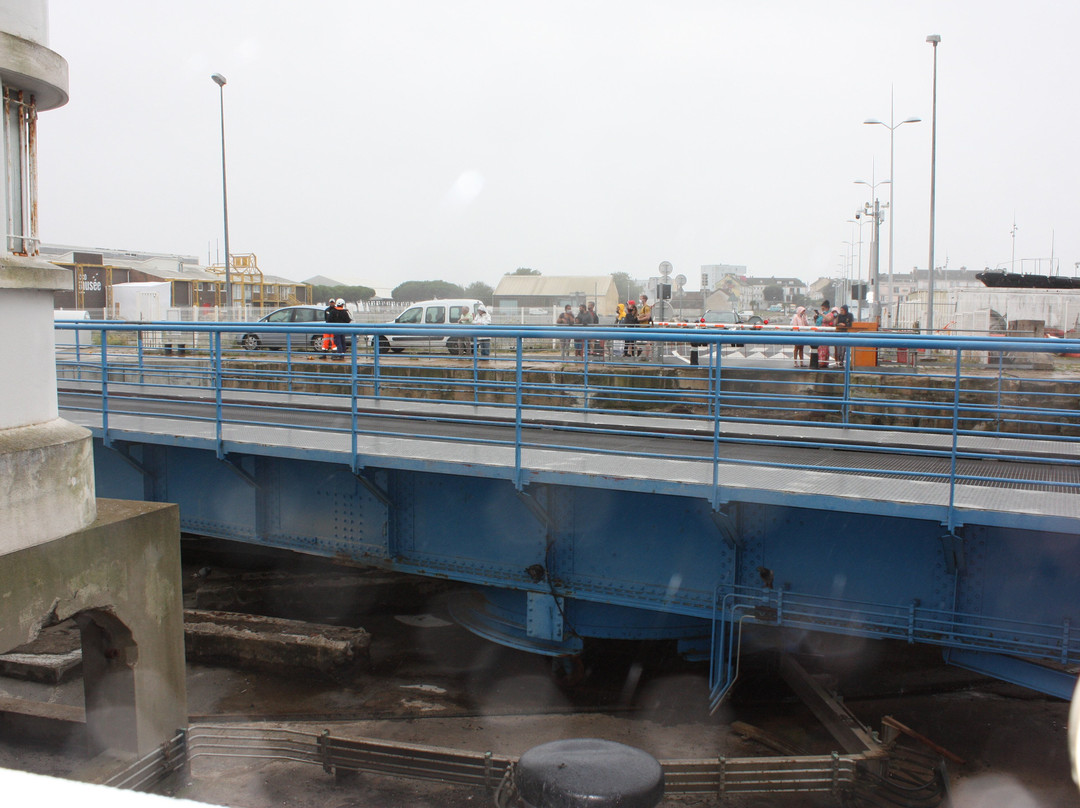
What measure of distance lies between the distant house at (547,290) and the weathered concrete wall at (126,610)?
236ft

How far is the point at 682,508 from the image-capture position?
7062 mm

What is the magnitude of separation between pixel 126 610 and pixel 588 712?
4281 millimetres

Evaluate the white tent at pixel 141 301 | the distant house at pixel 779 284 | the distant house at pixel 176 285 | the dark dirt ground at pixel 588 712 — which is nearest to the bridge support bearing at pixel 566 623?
the dark dirt ground at pixel 588 712

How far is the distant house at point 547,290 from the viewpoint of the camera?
80569mm

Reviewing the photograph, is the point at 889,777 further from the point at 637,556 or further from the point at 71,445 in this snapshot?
the point at 71,445

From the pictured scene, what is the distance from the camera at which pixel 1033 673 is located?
5.96 meters

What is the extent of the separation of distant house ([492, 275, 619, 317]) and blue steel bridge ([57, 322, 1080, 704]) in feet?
226

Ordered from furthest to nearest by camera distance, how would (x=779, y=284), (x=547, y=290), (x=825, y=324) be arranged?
1. (x=779, y=284)
2. (x=547, y=290)
3. (x=825, y=324)

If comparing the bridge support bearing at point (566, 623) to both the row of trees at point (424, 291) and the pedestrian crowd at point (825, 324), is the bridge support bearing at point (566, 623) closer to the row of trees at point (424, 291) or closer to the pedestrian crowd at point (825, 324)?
the pedestrian crowd at point (825, 324)

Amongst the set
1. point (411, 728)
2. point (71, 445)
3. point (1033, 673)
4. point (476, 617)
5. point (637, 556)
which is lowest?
point (411, 728)

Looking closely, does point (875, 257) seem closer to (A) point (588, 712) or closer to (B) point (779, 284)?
(A) point (588, 712)

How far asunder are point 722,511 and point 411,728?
351 centimetres

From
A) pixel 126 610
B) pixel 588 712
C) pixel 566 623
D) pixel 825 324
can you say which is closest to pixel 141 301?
pixel 825 324

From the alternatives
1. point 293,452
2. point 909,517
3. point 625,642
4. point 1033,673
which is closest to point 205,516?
point 293,452
